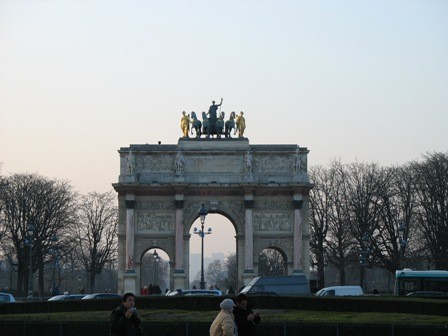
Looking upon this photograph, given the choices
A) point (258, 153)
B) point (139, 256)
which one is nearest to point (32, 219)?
point (139, 256)

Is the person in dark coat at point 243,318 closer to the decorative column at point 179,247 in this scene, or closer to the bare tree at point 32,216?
the decorative column at point 179,247

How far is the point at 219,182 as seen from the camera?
74500 mm

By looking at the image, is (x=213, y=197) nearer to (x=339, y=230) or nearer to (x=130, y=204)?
(x=130, y=204)

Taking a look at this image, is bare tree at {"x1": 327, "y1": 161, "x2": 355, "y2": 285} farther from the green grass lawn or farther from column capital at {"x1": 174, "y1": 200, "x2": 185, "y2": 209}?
the green grass lawn

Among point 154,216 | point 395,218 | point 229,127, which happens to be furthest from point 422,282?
point 395,218

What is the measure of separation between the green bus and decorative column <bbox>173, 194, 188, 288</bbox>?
2246 cm

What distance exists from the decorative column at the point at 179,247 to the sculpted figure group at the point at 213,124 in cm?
525

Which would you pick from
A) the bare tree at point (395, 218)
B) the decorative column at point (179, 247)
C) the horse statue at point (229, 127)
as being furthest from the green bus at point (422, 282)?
the bare tree at point (395, 218)

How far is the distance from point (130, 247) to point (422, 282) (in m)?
26.5

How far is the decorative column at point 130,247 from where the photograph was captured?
7350 cm

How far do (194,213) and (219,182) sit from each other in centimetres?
288

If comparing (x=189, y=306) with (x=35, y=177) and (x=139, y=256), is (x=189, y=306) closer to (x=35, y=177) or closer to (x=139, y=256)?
(x=139, y=256)

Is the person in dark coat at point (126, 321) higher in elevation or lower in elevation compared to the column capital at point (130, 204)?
lower

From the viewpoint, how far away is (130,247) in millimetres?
74312
